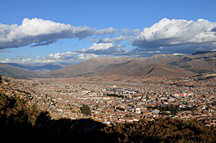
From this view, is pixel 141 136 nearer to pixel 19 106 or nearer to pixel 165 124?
pixel 165 124

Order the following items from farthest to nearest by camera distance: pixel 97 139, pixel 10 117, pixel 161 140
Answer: pixel 10 117
pixel 97 139
pixel 161 140

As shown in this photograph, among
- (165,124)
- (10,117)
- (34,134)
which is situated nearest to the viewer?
(34,134)

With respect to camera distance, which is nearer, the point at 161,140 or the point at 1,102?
the point at 161,140

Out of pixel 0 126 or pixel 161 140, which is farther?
pixel 0 126


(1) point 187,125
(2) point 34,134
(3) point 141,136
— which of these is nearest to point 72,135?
(2) point 34,134

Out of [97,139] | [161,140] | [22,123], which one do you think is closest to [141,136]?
[161,140]

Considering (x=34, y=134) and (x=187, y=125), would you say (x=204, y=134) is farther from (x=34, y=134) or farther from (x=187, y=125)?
(x=34, y=134)
